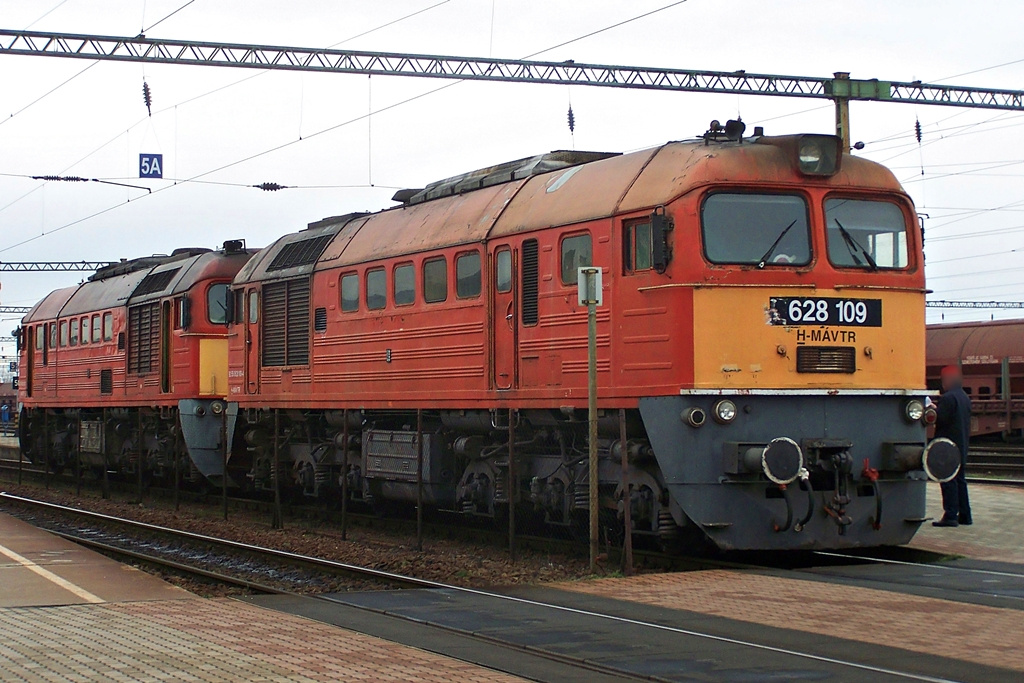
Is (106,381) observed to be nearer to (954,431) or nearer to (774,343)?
(954,431)

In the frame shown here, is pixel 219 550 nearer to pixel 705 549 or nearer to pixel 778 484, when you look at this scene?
pixel 705 549

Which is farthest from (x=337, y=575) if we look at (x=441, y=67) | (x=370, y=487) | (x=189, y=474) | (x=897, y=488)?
(x=441, y=67)

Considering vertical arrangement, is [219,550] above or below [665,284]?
below

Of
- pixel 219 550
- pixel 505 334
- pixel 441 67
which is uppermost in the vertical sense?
pixel 441 67

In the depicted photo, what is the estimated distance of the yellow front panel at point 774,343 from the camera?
13.0 metres

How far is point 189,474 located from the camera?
84.4 ft

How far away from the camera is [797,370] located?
13.3 meters

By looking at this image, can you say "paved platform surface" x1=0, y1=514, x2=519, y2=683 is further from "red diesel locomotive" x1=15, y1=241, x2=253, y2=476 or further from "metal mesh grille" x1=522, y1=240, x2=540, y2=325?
"red diesel locomotive" x1=15, y1=241, x2=253, y2=476

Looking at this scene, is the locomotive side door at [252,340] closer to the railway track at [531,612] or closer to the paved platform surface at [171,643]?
the railway track at [531,612]

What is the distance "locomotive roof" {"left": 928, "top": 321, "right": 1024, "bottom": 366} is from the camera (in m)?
35.5

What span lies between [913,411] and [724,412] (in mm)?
2157

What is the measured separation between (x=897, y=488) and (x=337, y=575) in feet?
19.2

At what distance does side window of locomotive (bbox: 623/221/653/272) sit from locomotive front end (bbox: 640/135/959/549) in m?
0.50

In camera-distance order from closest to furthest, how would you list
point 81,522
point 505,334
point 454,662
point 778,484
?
1. point 454,662
2. point 778,484
3. point 505,334
4. point 81,522
